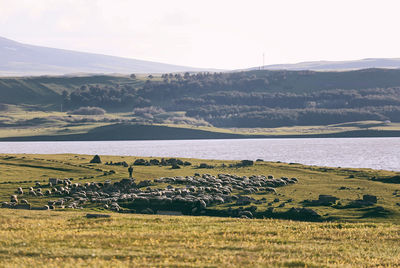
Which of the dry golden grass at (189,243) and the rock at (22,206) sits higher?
the dry golden grass at (189,243)

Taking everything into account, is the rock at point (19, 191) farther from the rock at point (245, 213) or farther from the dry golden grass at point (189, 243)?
the rock at point (245, 213)

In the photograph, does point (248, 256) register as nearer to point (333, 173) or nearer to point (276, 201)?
point (276, 201)

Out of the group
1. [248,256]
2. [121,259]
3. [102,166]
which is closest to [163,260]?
[121,259]

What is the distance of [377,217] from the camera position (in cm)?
4978

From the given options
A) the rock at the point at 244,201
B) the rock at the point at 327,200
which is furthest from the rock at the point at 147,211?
the rock at the point at 327,200

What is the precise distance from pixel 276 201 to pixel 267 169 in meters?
35.1

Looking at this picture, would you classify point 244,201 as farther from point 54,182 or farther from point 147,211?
point 54,182

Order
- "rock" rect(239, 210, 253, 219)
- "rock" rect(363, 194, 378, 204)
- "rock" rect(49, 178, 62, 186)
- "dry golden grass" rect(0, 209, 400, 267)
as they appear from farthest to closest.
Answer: "rock" rect(49, 178, 62, 186) → "rock" rect(363, 194, 378, 204) → "rock" rect(239, 210, 253, 219) → "dry golden grass" rect(0, 209, 400, 267)

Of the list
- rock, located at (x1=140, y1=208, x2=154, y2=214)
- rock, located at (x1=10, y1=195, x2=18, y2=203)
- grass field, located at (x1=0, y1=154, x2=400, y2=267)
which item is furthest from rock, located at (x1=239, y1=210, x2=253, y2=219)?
rock, located at (x1=10, y1=195, x2=18, y2=203)

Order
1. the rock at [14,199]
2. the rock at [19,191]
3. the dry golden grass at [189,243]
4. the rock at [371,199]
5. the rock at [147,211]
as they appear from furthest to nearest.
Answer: the rock at [19,191], the rock at [371,199], the rock at [14,199], the rock at [147,211], the dry golden grass at [189,243]

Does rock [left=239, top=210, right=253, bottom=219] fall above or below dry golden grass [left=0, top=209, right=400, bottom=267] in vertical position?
below

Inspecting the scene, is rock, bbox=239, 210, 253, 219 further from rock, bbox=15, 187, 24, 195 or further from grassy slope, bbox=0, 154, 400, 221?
rock, bbox=15, 187, 24, 195

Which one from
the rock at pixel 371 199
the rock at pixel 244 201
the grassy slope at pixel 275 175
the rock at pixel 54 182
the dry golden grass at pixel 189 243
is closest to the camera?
the dry golden grass at pixel 189 243

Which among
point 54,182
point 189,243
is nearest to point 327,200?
point 189,243
